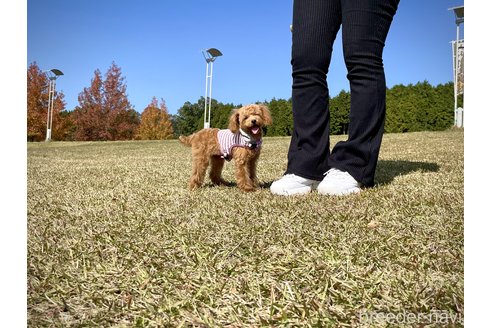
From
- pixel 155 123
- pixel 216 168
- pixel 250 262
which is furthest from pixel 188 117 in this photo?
pixel 250 262

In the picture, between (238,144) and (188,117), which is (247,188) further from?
(188,117)

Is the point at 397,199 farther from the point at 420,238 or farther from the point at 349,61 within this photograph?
the point at 349,61

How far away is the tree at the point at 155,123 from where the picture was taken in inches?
875

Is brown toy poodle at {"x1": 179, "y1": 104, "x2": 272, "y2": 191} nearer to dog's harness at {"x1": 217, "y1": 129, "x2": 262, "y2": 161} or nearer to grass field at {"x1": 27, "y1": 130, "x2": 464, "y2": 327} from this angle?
dog's harness at {"x1": 217, "y1": 129, "x2": 262, "y2": 161}

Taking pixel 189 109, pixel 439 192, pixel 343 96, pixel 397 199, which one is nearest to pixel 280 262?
pixel 397 199

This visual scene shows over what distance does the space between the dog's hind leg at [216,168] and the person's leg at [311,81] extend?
0.88m

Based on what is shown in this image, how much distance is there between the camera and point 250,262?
982mm

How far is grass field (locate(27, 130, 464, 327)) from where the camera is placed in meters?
0.70

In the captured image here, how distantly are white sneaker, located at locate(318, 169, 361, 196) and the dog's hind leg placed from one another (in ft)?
3.52

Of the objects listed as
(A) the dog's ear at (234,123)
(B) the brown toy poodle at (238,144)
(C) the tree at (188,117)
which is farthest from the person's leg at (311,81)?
(C) the tree at (188,117)

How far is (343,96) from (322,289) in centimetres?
1690

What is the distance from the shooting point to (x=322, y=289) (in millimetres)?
792

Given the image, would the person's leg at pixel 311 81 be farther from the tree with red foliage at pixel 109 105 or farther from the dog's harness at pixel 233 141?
the tree with red foliage at pixel 109 105

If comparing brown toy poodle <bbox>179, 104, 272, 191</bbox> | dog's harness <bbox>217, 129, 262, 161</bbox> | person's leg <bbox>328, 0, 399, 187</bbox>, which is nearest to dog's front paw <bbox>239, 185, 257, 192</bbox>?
brown toy poodle <bbox>179, 104, 272, 191</bbox>
